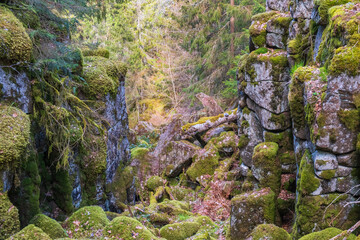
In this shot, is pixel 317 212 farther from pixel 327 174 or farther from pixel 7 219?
pixel 7 219

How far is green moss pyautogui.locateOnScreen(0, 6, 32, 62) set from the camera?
519 centimetres

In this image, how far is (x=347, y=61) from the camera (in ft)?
17.4

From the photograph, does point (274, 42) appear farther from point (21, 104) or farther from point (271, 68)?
point (21, 104)

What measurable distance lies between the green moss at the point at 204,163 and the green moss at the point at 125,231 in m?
8.04

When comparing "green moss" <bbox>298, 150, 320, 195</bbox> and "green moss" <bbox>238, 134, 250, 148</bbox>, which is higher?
"green moss" <bbox>298, 150, 320, 195</bbox>

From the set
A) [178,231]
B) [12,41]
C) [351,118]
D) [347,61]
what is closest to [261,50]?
[347,61]

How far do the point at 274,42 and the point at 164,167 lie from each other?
7.63 meters

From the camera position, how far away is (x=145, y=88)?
22.7m

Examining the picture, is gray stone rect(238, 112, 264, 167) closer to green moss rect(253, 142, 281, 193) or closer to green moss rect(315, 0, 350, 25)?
green moss rect(253, 142, 281, 193)

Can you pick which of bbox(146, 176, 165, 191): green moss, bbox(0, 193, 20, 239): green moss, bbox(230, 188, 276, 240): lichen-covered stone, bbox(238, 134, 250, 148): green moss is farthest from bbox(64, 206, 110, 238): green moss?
bbox(146, 176, 165, 191): green moss

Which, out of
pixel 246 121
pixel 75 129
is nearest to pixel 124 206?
pixel 75 129

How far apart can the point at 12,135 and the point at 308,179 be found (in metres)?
5.65

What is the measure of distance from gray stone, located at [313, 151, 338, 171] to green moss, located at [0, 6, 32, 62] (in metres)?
6.11

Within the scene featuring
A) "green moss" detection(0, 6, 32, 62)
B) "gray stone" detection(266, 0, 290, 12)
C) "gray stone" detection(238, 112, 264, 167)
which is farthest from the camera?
"gray stone" detection(266, 0, 290, 12)
